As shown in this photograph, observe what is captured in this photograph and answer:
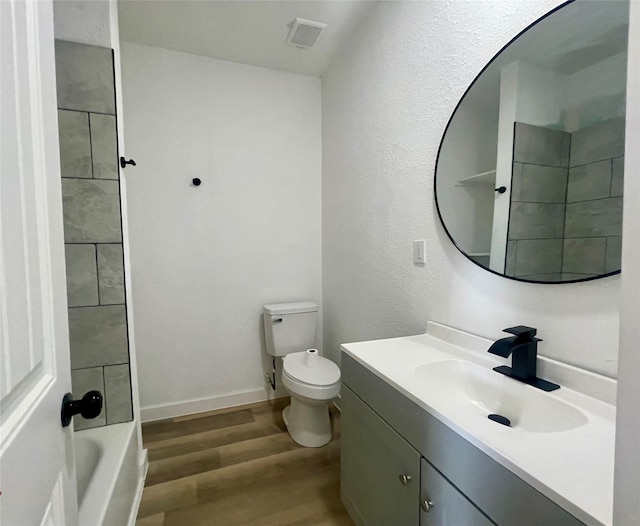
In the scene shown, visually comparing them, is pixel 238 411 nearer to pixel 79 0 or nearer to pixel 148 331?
pixel 148 331

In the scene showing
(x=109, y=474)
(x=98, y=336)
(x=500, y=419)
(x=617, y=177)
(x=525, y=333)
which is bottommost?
(x=109, y=474)

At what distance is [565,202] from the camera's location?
0.95 metres

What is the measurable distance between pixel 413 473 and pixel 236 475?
115cm

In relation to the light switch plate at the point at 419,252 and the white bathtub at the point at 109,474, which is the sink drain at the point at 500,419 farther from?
the white bathtub at the point at 109,474

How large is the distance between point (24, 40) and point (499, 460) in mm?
1134

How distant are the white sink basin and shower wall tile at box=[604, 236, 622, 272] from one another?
0.39 meters

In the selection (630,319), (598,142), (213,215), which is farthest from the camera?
(213,215)

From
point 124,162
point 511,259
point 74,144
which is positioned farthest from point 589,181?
point 74,144

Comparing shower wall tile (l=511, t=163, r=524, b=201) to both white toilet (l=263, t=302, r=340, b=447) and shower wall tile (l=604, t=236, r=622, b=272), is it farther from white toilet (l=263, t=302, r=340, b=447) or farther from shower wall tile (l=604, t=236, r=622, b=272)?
white toilet (l=263, t=302, r=340, b=447)

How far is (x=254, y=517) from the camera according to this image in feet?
4.63

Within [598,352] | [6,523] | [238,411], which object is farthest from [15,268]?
[238,411]

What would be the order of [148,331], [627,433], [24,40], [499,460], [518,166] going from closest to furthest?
[627,433]
[24,40]
[499,460]
[518,166]
[148,331]

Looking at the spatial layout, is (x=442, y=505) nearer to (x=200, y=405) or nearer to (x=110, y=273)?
(x=110, y=273)

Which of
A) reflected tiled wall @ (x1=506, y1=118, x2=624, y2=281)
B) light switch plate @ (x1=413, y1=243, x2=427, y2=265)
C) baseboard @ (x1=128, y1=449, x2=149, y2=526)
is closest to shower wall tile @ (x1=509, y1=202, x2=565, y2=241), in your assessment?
reflected tiled wall @ (x1=506, y1=118, x2=624, y2=281)
